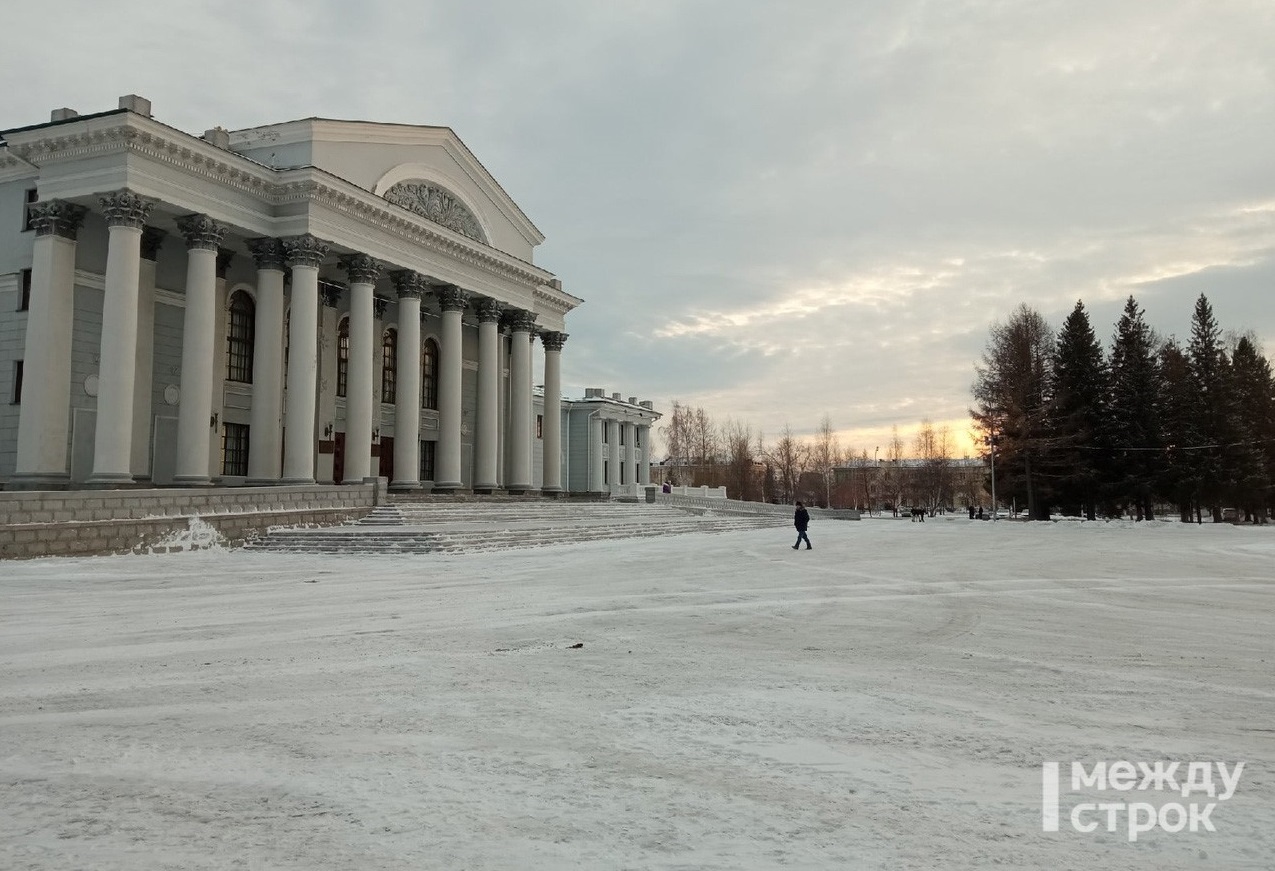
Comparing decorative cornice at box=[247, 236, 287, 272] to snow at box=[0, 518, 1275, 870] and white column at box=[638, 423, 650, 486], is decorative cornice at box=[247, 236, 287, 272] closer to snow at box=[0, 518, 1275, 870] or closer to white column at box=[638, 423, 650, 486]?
snow at box=[0, 518, 1275, 870]

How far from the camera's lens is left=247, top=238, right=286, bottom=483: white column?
25.9 metres

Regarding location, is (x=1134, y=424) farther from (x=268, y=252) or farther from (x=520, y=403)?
(x=268, y=252)

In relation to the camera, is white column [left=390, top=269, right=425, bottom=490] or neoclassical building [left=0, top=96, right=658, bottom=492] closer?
neoclassical building [left=0, top=96, right=658, bottom=492]

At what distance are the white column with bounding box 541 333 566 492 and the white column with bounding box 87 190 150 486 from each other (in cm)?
1930

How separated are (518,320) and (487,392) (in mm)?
4499

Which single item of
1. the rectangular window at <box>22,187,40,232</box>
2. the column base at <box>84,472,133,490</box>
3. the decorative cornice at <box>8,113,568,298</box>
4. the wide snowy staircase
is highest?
the decorative cornice at <box>8,113,568,298</box>

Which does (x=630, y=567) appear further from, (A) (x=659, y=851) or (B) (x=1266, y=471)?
(B) (x=1266, y=471)

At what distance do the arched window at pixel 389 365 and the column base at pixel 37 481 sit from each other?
43.6 ft

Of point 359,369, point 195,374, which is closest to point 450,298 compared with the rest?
point 359,369

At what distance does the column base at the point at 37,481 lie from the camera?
70.2ft

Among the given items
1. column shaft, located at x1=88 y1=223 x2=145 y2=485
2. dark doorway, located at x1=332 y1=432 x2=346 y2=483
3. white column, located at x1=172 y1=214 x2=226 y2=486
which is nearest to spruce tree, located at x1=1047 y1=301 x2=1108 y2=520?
dark doorway, located at x1=332 y1=432 x2=346 y2=483

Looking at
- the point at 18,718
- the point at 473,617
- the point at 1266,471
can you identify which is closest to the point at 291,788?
the point at 18,718

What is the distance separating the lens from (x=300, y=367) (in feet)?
84.5

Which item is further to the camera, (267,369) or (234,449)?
(234,449)
